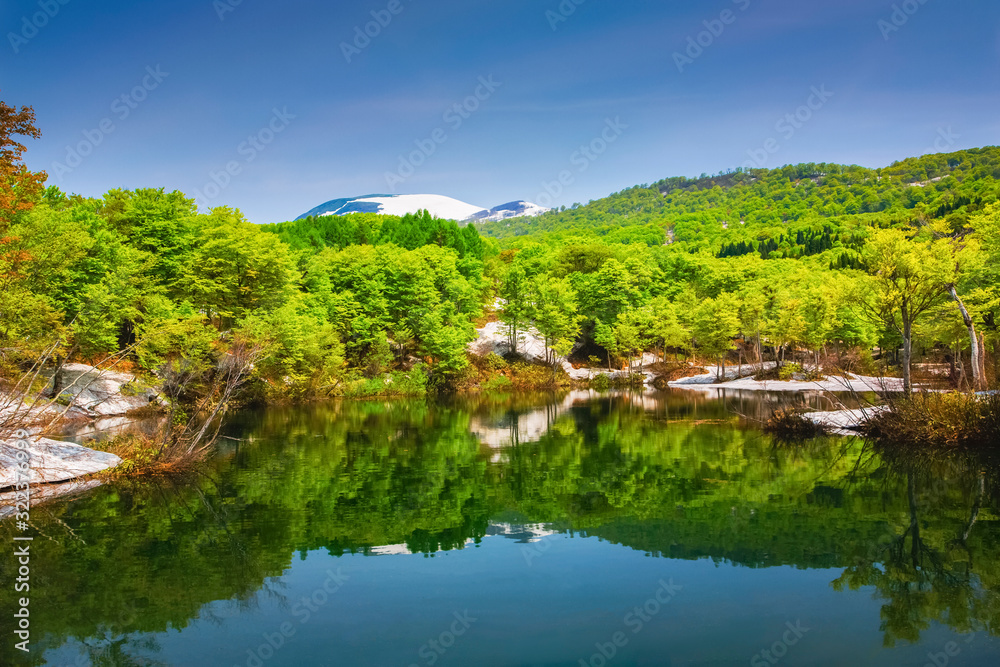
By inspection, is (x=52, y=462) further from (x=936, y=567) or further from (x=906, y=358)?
(x=906, y=358)

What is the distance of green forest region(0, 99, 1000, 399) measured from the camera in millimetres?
21750

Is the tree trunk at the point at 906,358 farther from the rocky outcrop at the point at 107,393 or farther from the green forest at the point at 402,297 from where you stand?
the rocky outcrop at the point at 107,393

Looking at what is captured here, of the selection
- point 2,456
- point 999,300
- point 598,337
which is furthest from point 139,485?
point 598,337

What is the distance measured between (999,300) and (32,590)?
34259 mm

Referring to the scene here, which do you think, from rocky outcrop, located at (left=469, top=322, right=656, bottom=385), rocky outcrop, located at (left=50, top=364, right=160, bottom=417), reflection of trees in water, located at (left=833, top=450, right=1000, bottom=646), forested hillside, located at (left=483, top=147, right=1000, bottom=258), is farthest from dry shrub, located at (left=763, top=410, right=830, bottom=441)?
forested hillside, located at (left=483, top=147, right=1000, bottom=258)

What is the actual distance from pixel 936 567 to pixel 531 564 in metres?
5.65

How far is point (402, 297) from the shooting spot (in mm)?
44594

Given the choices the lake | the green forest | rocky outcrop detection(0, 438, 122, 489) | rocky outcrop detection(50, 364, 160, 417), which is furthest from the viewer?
rocky outcrop detection(50, 364, 160, 417)

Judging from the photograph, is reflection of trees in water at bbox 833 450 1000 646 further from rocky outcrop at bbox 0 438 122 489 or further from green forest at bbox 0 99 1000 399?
rocky outcrop at bbox 0 438 122 489

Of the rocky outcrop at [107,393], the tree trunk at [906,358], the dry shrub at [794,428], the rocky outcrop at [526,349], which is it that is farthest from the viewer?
the rocky outcrop at [526,349]

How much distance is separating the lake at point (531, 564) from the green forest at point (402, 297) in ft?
16.3

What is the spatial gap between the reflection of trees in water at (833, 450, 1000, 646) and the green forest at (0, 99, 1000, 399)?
8.07m

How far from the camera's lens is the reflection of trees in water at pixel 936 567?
6926 millimetres

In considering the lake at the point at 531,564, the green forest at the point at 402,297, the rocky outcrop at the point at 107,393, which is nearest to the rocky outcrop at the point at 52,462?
the lake at the point at 531,564
